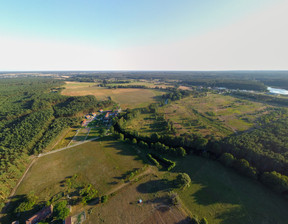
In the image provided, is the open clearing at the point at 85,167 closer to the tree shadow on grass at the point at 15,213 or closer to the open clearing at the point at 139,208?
the tree shadow on grass at the point at 15,213

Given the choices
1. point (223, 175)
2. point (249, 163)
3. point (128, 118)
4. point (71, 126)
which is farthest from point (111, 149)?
point (249, 163)

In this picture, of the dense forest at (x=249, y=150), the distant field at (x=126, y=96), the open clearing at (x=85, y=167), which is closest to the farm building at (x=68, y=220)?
the open clearing at (x=85, y=167)

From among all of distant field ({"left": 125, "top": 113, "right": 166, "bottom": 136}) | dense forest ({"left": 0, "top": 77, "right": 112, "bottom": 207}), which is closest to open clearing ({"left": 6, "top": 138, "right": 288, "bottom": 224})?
dense forest ({"left": 0, "top": 77, "right": 112, "bottom": 207})

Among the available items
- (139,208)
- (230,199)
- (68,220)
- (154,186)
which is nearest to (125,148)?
(154,186)

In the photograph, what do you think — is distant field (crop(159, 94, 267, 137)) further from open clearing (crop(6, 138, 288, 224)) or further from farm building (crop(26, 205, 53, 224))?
farm building (crop(26, 205, 53, 224))

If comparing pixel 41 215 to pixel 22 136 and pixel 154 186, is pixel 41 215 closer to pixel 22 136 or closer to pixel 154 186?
pixel 154 186

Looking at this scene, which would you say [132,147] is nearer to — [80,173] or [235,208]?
[80,173]
